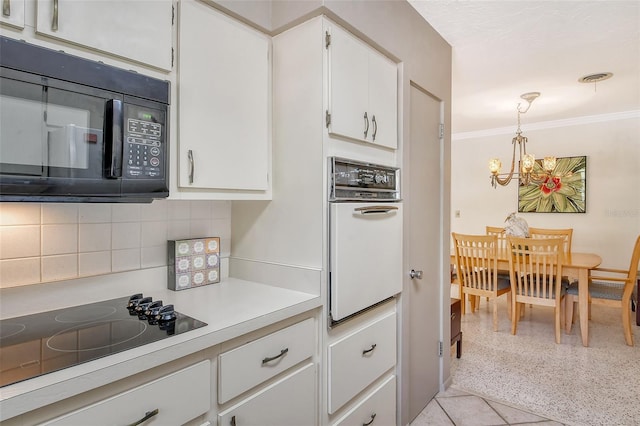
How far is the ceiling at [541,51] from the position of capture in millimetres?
2146

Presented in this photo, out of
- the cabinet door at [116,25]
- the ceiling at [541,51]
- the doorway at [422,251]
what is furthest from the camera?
the ceiling at [541,51]

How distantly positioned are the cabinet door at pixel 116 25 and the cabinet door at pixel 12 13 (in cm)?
4

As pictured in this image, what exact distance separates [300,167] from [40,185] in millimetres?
905

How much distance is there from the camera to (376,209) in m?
1.66

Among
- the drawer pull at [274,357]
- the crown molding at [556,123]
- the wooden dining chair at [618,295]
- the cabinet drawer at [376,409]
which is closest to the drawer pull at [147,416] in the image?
the drawer pull at [274,357]

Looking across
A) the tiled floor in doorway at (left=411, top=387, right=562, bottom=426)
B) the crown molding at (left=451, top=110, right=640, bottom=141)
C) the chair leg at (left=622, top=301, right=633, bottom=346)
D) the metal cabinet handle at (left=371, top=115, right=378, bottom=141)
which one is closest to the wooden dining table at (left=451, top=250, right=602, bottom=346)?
the chair leg at (left=622, top=301, right=633, bottom=346)

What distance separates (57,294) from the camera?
1254 millimetres

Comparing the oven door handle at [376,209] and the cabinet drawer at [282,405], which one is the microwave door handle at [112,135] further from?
the oven door handle at [376,209]

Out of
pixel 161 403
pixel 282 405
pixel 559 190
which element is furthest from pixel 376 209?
pixel 559 190

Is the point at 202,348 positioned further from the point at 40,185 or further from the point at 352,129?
the point at 352,129

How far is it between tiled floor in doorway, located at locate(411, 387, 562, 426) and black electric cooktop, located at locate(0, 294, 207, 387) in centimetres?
169

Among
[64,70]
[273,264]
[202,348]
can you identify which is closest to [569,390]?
[273,264]

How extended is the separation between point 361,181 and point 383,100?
0.47m

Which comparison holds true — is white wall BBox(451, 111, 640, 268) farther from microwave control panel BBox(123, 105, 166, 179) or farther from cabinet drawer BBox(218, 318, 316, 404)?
microwave control panel BBox(123, 105, 166, 179)
